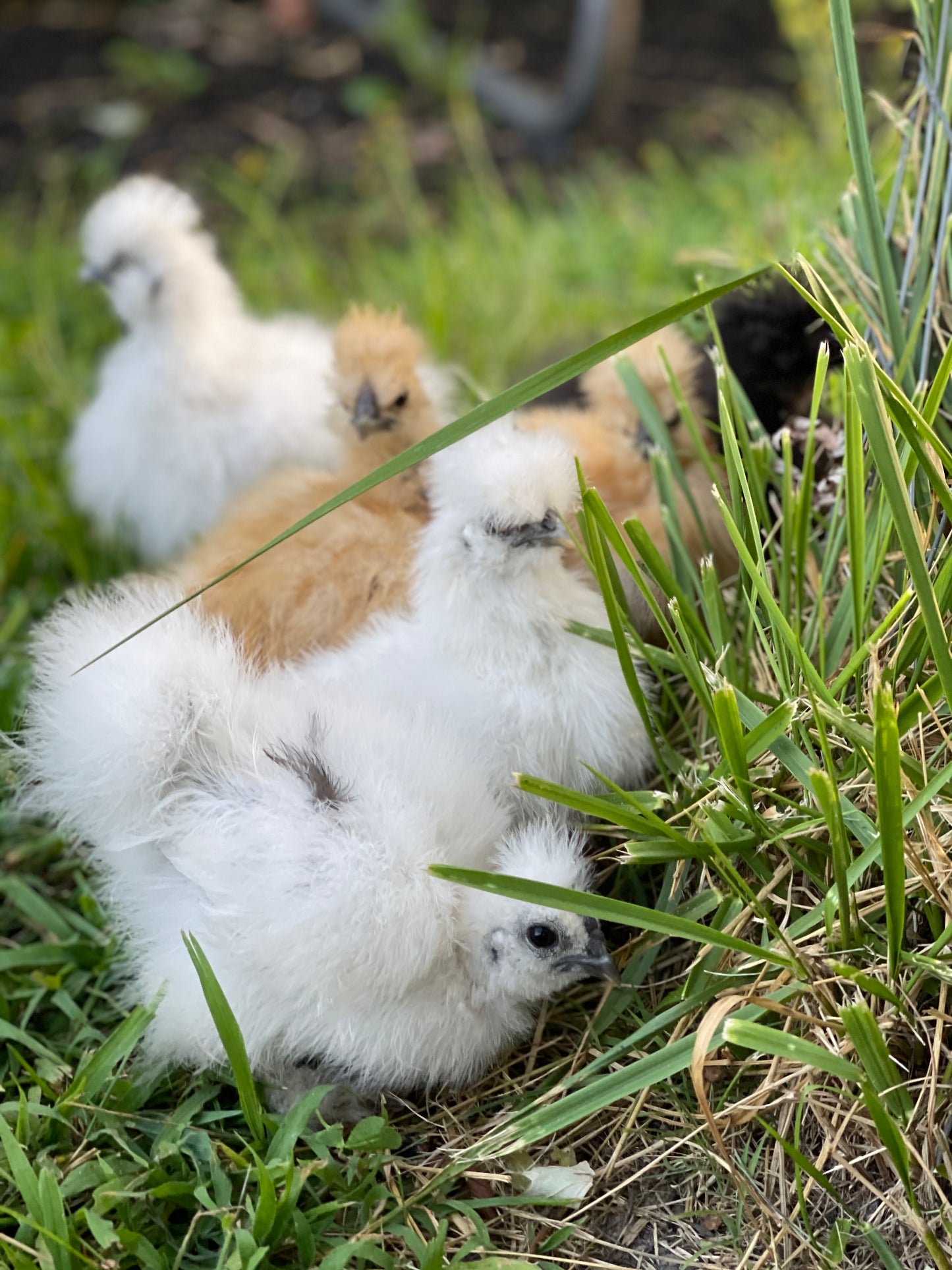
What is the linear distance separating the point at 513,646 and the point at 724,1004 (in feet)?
1.97

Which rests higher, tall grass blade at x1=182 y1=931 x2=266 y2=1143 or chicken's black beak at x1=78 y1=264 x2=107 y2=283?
chicken's black beak at x1=78 y1=264 x2=107 y2=283

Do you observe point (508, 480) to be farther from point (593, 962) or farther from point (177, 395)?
point (177, 395)

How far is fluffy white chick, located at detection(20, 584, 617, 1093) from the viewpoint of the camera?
141cm

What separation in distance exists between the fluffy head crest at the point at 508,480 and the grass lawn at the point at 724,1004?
0.19 m

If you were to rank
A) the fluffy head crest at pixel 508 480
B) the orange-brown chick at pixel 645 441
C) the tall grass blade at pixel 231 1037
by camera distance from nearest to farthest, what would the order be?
the tall grass blade at pixel 231 1037 → the fluffy head crest at pixel 508 480 → the orange-brown chick at pixel 645 441

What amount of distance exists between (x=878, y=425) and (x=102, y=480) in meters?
1.75

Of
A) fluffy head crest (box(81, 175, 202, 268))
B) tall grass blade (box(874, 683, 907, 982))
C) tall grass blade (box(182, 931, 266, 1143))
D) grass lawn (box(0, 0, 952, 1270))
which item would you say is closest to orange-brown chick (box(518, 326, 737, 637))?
grass lawn (box(0, 0, 952, 1270))

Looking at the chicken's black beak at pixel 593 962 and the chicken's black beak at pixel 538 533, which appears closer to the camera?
the chicken's black beak at pixel 593 962

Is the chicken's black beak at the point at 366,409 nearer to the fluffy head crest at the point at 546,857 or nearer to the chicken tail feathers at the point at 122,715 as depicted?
the chicken tail feathers at the point at 122,715

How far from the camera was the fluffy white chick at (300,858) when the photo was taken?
4.64ft

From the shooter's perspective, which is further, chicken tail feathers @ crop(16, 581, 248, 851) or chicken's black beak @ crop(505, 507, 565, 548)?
chicken's black beak @ crop(505, 507, 565, 548)

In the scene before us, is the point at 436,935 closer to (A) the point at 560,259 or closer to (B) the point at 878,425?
(B) the point at 878,425

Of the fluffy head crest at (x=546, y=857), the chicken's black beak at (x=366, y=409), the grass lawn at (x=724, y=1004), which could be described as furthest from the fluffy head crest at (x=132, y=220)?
the fluffy head crest at (x=546, y=857)

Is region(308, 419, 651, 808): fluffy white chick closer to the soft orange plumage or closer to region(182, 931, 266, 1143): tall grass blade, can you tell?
the soft orange plumage
